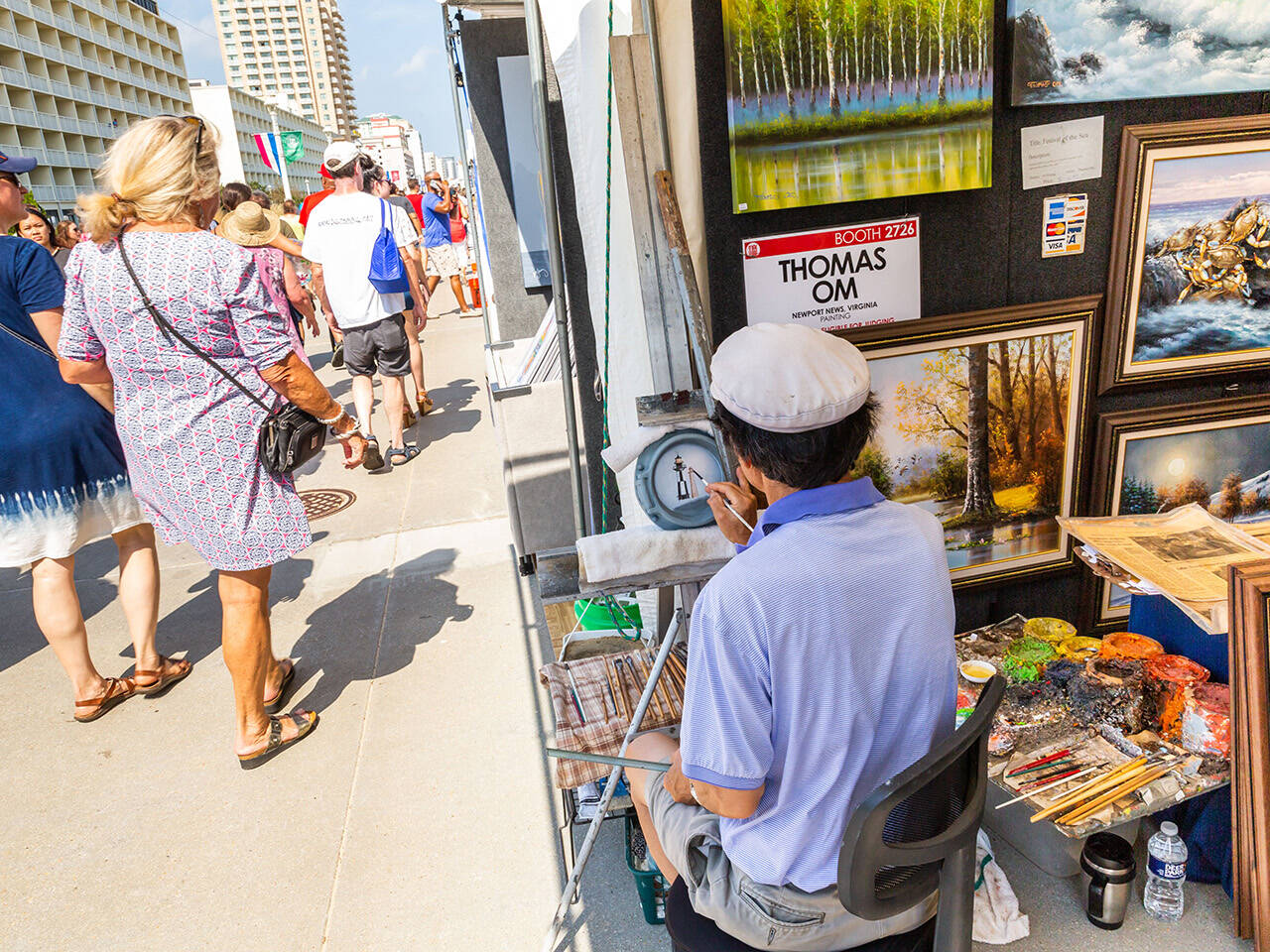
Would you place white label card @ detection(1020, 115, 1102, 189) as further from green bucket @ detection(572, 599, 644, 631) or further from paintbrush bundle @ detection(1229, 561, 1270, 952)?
green bucket @ detection(572, 599, 644, 631)

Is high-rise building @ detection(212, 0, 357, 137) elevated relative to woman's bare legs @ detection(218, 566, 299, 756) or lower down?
elevated

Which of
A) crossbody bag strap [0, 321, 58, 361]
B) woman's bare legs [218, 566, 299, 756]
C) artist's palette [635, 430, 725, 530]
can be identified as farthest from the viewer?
crossbody bag strap [0, 321, 58, 361]

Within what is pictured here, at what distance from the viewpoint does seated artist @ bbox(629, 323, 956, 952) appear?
1279 mm

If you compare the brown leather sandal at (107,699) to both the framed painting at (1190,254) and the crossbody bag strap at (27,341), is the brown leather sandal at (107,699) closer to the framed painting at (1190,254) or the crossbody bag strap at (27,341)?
the crossbody bag strap at (27,341)

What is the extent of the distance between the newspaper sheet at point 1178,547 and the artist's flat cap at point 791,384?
1.30m

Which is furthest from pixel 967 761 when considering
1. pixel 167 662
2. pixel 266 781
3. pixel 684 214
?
pixel 167 662

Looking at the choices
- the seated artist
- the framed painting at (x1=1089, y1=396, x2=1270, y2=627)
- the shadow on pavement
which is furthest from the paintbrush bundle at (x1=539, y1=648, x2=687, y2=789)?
the framed painting at (x1=1089, y1=396, x2=1270, y2=627)

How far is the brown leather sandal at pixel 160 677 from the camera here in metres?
3.46

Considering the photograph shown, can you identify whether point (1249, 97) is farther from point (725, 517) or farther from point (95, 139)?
point (95, 139)

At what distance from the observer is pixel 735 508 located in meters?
1.77

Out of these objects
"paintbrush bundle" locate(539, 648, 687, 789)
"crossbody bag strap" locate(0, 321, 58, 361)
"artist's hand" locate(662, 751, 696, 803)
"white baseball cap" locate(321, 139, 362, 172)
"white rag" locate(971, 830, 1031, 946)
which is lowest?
"white rag" locate(971, 830, 1031, 946)

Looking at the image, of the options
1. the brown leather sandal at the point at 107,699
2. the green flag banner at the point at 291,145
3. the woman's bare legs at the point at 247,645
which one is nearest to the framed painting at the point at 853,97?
the woman's bare legs at the point at 247,645

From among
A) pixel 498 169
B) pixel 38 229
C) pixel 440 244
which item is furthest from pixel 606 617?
pixel 440 244

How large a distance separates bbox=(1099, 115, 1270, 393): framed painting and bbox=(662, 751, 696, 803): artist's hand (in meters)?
2.09
